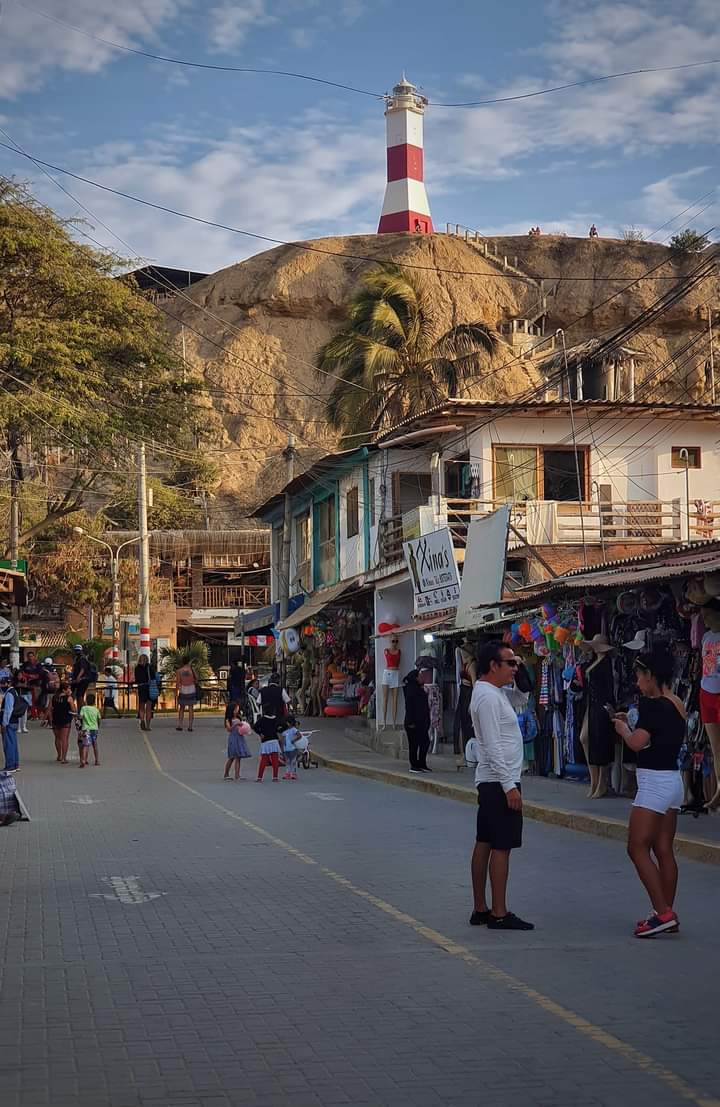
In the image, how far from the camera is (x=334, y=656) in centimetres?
4084

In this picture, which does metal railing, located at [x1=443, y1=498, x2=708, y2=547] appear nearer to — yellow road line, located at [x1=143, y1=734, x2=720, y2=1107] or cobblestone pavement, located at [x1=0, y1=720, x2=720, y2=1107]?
cobblestone pavement, located at [x1=0, y1=720, x2=720, y2=1107]

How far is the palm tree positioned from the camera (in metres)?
41.2

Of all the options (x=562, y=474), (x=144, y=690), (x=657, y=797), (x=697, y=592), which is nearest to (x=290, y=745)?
(x=697, y=592)

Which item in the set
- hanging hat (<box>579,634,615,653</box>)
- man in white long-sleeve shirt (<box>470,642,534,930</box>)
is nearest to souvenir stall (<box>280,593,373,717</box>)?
hanging hat (<box>579,634,615,653</box>)

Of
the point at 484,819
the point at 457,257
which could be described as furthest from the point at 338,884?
the point at 457,257

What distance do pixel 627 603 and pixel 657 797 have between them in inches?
327

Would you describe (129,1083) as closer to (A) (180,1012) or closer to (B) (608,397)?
(A) (180,1012)

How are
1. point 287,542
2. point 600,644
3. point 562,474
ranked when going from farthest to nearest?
point 287,542 → point 562,474 → point 600,644

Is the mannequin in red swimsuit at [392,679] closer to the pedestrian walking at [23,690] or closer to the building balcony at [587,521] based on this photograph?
the building balcony at [587,521]

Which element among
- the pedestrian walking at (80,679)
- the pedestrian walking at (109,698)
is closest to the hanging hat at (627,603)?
the pedestrian walking at (80,679)

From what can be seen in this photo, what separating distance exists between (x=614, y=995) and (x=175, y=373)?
115 feet

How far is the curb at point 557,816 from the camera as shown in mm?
12258

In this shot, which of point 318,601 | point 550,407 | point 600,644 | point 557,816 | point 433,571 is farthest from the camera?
point 318,601

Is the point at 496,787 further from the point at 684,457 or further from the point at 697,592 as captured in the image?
the point at 684,457
